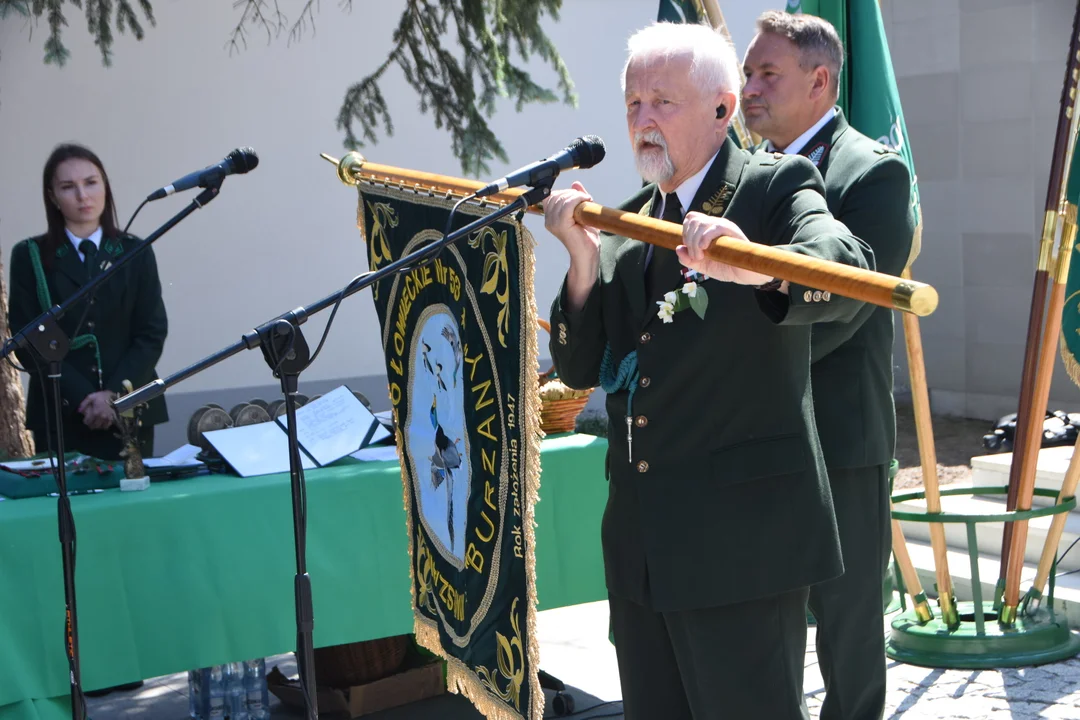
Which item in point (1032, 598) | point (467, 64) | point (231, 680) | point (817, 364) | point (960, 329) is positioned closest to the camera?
point (817, 364)

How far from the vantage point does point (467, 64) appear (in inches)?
302

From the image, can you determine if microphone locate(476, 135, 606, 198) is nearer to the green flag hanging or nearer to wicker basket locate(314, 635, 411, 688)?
wicker basket locate(314, 635, 411, 688)

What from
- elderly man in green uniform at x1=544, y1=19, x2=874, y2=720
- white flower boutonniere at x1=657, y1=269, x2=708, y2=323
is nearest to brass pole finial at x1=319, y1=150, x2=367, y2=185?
elderly man in green uniform at x1=544, y1=19, x2=874, y2=720

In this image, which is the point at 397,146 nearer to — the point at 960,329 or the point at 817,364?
the point at 960,329

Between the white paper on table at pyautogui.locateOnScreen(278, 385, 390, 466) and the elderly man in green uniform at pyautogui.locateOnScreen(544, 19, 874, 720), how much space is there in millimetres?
1863

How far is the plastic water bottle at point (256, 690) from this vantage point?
4117 millimetres

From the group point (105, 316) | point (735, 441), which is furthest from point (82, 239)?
point (735, 441)

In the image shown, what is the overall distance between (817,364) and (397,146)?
21.8ft

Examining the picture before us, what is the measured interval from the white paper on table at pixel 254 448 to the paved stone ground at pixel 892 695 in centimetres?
100

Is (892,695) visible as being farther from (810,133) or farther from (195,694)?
(195,694)

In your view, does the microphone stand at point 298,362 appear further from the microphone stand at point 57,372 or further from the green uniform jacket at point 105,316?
the green uniform jacket at point 105,316

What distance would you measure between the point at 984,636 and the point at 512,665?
8.19ft

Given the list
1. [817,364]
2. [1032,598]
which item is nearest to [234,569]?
[817,364]

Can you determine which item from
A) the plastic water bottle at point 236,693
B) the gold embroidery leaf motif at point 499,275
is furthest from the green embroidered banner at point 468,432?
the plastic water bottle at point 236,693
